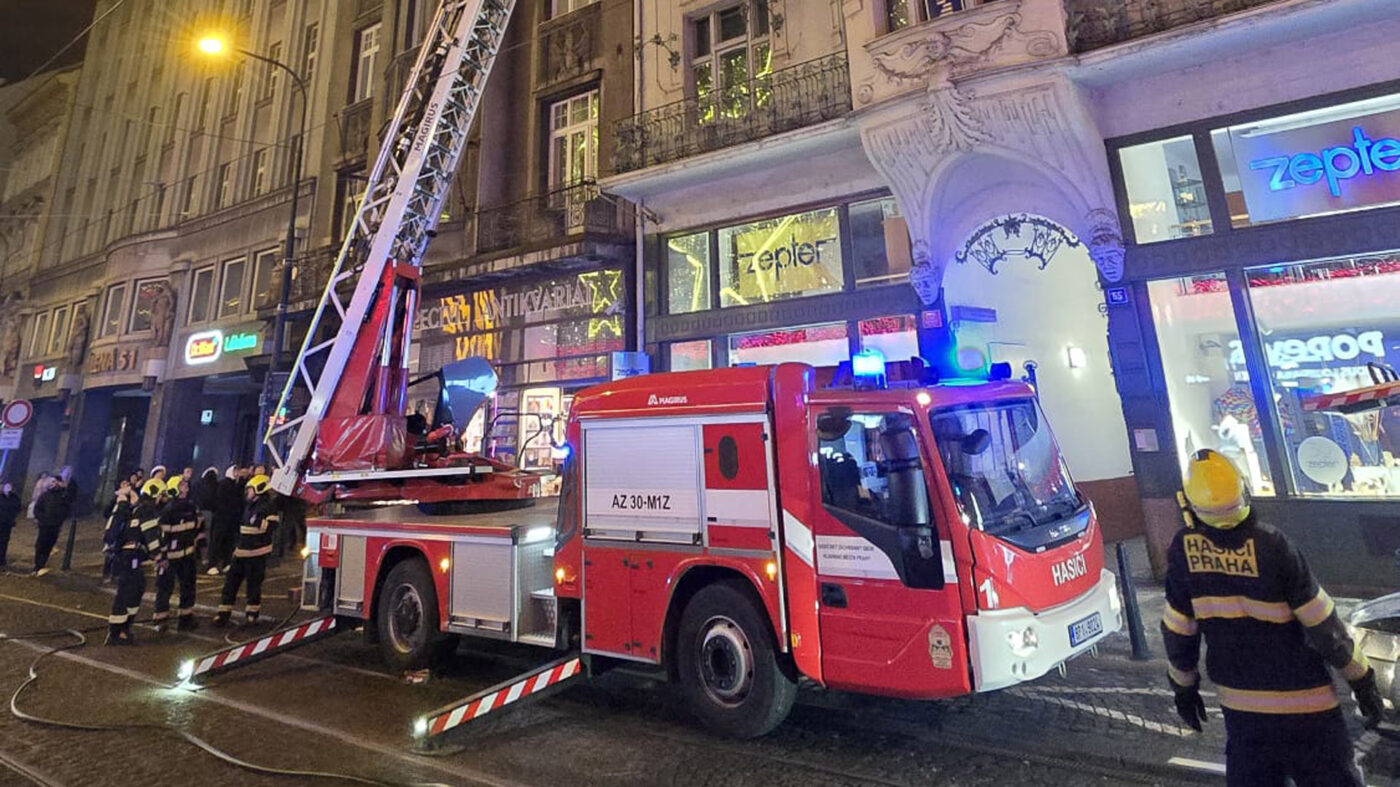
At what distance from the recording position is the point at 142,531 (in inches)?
320

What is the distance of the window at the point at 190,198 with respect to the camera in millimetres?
24062

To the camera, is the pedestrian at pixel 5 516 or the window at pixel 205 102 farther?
the window at pixel 205 102

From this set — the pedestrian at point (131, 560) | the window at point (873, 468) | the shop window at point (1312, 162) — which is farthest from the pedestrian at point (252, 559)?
the shop window at point (1312, 162)

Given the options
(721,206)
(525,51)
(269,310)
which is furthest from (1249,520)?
(269,310)

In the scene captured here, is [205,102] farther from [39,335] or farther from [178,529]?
[178,529]

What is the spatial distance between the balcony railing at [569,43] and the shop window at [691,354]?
7.22m

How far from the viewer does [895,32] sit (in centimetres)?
974

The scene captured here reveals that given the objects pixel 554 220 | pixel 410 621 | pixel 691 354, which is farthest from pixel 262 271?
pixel 410 621

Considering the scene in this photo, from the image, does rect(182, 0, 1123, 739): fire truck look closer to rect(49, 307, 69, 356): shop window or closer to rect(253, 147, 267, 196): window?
rect(253, 147, 267, 196): window

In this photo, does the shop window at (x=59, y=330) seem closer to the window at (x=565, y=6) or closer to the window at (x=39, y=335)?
the window at (x=39, y=335)

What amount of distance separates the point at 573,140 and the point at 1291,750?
607 inches

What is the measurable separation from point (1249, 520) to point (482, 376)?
815cm

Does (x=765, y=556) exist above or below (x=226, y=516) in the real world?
below

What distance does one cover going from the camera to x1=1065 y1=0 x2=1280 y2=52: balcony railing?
8.21m
